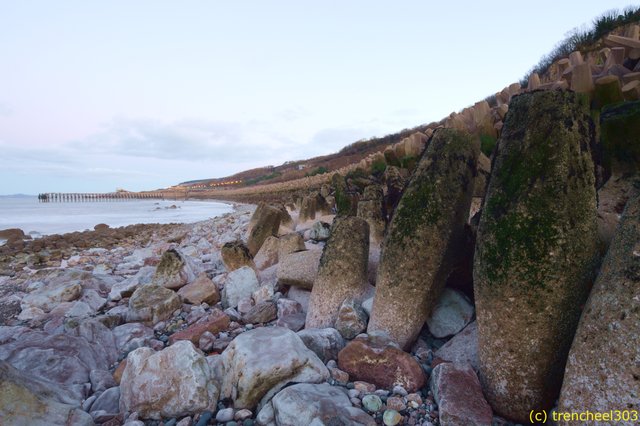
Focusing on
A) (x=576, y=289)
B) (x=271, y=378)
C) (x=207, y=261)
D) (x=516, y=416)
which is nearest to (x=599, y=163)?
(x=576, y=289)

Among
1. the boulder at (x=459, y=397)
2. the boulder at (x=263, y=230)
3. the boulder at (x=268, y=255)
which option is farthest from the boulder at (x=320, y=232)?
the boulder at (x=459, y=397)

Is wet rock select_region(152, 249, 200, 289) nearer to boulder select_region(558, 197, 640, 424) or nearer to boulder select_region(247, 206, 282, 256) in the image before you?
boulder select_region(247, 206, 282, 256)

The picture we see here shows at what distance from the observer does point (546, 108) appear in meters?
2.16

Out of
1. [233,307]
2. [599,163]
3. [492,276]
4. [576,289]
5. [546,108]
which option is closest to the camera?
[576,289]

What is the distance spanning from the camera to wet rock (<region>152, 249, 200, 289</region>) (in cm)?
448

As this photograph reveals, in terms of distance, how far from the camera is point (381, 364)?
227 cm

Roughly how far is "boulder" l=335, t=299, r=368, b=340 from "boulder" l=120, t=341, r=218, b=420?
1005mm

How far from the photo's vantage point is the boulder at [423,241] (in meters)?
2.61

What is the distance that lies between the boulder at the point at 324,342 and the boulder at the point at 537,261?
0.94m

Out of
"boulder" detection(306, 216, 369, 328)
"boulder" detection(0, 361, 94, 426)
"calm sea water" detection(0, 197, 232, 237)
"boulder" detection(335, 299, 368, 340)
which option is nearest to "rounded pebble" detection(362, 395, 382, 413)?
"boulder" detection(335, 299, 368, 340)

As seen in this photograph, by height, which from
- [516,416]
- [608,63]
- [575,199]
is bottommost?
[516,416]

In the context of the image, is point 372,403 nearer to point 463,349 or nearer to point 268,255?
point 463,349

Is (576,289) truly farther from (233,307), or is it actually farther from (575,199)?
(233,307)

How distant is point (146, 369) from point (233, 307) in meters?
1.72
